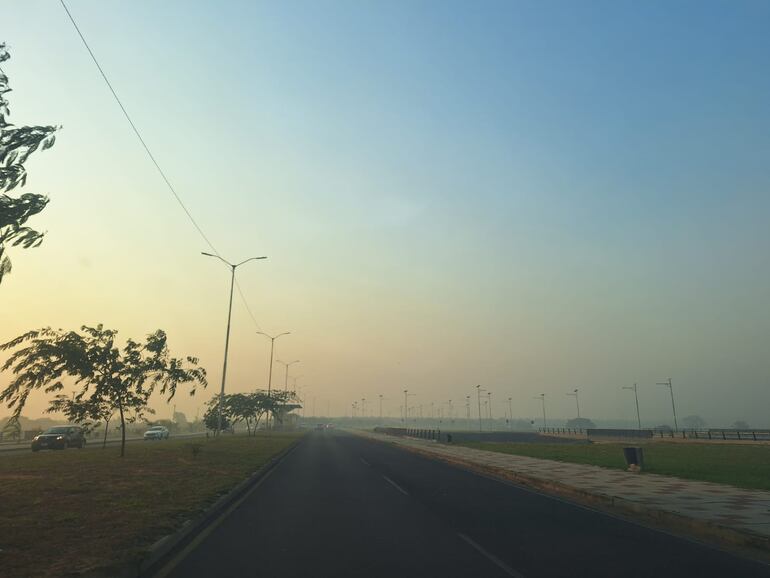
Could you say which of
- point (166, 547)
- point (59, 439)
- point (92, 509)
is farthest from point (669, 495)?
point (59, 439)

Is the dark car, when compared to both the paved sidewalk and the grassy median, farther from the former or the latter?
the paved sidewalk

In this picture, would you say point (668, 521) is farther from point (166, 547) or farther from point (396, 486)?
point (166, 547)

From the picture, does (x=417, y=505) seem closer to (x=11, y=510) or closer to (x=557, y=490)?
(x=557, y=490)

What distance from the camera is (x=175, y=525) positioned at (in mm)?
8758

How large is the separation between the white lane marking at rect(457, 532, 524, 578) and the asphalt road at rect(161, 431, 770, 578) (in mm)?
15

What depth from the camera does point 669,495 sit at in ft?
42.2

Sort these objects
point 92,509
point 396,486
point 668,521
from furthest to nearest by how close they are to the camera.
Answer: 1. point 396,486
2. point 668,521
3. point 92,509

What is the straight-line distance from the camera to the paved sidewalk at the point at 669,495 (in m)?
9.55

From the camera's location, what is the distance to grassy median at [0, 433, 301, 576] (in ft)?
22.0

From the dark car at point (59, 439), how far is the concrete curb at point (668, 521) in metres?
33.1

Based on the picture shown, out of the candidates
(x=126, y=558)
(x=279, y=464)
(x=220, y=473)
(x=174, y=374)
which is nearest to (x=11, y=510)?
(x=126, y=558)

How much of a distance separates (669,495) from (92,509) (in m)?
13.4

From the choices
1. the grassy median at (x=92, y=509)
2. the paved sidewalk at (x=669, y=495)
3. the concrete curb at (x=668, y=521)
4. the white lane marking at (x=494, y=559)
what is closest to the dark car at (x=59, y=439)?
the grassy median at (x=92, y=509)

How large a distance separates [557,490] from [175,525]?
11.3m
